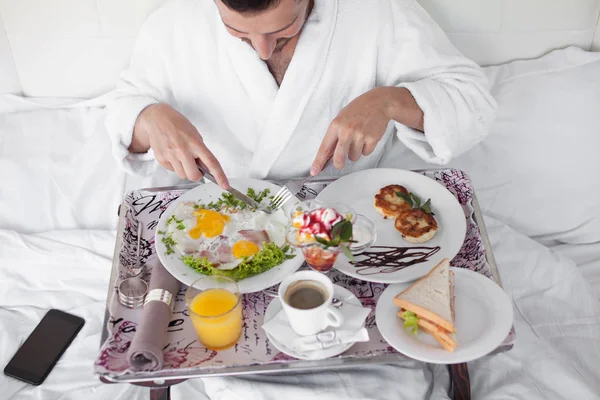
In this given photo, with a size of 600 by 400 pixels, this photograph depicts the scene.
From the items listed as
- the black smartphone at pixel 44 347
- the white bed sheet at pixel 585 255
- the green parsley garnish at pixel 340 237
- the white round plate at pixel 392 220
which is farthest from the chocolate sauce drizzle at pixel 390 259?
the black smartphone at pixel 44 347

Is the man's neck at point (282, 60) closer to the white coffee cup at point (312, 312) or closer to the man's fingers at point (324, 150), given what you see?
the man's fingers at point (324, 150)


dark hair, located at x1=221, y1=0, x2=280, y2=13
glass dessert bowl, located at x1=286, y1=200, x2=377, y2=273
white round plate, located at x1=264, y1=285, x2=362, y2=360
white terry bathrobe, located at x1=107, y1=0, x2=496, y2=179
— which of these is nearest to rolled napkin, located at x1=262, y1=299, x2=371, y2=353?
white round plate, located at x1=264, y1=285, x2=362, y2=360

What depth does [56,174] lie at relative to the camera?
194 centimetres

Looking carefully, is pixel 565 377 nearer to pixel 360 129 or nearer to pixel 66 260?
pixel 360 129

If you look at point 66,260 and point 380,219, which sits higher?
point 380,219

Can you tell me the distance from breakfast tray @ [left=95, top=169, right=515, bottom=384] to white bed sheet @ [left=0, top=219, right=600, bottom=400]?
8.5 inches

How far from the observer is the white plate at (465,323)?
1148 millimetres

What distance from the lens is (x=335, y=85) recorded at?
1667mm

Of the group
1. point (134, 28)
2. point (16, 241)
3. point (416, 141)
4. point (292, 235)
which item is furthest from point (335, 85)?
point (16, 241)

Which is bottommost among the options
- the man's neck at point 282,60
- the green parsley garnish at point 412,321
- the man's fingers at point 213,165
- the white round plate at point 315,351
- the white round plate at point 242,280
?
the white round plate at point 315,351

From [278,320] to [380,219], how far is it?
1.32ft

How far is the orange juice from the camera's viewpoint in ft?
3.79

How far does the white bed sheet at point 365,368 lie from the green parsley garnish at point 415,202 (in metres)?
0.37

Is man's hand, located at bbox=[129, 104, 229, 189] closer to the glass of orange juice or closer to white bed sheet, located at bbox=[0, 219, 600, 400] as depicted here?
the glass of orange juice
